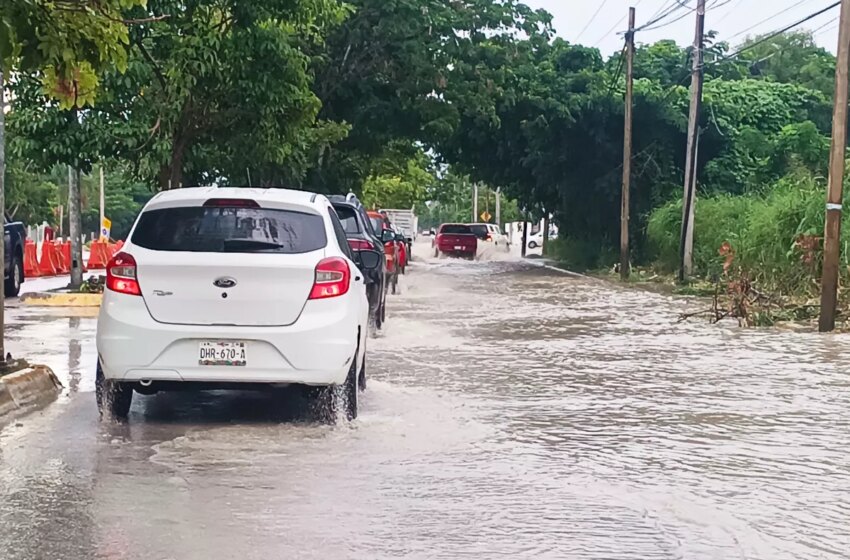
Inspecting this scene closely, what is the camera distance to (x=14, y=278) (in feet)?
74.9

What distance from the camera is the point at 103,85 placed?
16.8 m

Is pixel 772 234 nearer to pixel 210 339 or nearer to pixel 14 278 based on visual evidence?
pixel 14 278

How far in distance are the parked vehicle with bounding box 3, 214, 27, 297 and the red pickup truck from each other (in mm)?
31361

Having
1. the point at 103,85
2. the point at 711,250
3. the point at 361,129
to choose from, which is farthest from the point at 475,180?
the point at 103,85

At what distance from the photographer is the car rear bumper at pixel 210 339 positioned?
8227 mm

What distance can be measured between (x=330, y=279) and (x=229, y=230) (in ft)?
2.80

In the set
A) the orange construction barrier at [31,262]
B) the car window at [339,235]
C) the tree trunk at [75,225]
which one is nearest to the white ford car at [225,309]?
the car window at [339,235]

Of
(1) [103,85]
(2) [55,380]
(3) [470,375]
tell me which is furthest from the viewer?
(1) [103,85]

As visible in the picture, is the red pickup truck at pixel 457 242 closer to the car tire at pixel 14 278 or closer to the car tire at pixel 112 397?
the car tire at pixel 14 278

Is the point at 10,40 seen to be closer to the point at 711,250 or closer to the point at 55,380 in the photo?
the point at 55,380

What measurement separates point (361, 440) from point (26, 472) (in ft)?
7.51

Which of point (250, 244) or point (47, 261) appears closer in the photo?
point (250, 244)

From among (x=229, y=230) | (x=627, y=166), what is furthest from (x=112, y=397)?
(x=627, y=166)

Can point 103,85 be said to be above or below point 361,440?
above
